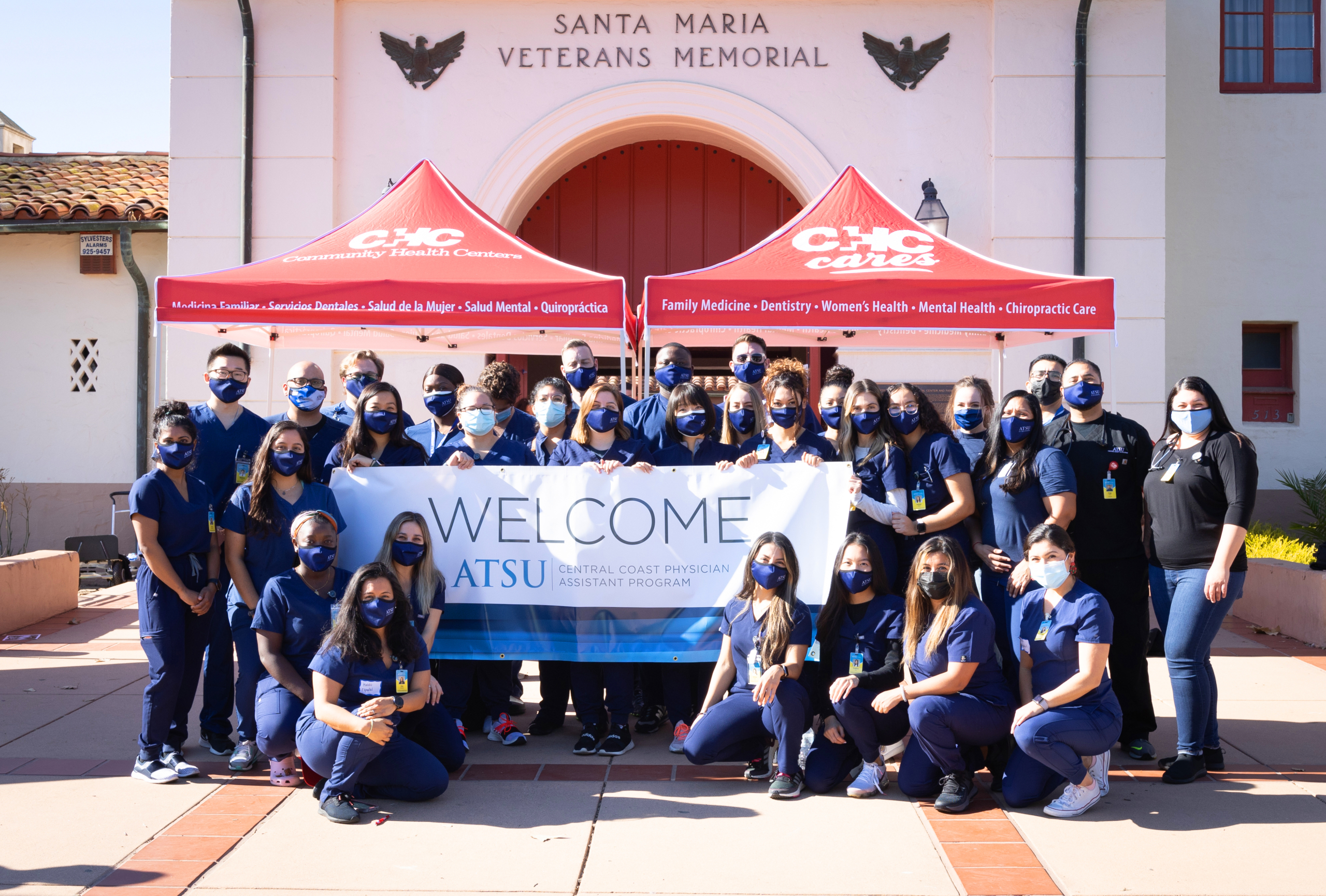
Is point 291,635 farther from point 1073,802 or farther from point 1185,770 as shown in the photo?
point 1185,770

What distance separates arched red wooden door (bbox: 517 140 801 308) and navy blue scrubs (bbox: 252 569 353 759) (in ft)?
23.1

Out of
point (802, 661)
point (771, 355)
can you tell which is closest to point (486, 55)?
point (771, 355)

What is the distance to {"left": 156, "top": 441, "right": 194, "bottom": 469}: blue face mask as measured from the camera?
5039 mm

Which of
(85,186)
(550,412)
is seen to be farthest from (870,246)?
(85,186)

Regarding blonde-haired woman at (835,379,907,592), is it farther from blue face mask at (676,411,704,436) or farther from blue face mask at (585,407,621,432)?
blue face mask at (585,407,621,432)

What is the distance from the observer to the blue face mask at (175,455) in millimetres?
5039

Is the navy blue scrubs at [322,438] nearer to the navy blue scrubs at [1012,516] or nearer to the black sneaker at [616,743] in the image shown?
the black sneaker at [616,743]

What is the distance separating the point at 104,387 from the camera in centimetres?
1237

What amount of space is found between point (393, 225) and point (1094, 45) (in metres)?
7.04

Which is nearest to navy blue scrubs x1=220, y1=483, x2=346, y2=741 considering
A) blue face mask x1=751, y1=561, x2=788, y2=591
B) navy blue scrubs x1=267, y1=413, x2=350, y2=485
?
navy blue scrubs x1=267, y1=413, x2=350, y2=485

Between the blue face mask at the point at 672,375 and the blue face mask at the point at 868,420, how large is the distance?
1399 millimetres

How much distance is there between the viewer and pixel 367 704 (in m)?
4.57

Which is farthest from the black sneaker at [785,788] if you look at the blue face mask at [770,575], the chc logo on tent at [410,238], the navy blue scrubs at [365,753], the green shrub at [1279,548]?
the green shrub at [1279,548]

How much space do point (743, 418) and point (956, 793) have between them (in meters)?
2.15
